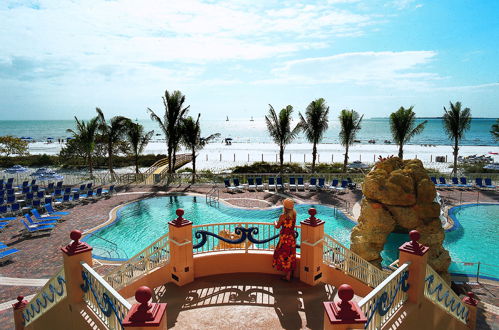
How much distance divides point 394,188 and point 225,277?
24.9 ft

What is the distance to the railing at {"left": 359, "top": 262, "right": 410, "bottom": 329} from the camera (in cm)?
420

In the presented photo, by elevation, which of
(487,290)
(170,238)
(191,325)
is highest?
(170,238)

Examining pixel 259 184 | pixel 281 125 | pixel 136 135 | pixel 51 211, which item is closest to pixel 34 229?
pixel 51 211

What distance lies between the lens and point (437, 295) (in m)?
6.09

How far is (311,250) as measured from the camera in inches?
290

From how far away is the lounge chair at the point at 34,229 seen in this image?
14641 millimetres

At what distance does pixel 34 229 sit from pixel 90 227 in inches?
91.1

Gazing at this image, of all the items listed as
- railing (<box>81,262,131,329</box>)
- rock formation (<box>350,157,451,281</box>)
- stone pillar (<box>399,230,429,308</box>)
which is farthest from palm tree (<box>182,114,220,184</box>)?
stone pillar (<box>399,230,429,308</box>)

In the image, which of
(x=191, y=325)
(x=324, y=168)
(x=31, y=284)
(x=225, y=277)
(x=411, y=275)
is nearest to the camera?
(x=411, y=275)

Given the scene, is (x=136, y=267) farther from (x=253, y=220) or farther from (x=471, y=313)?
(x=253, y=220)

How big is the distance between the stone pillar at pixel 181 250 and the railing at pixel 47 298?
2.40m

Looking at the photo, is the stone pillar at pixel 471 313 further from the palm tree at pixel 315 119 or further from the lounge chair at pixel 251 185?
the palm tree at pixel 315 119

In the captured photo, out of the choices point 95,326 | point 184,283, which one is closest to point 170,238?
point 184,283

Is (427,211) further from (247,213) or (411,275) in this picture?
(247,213)
